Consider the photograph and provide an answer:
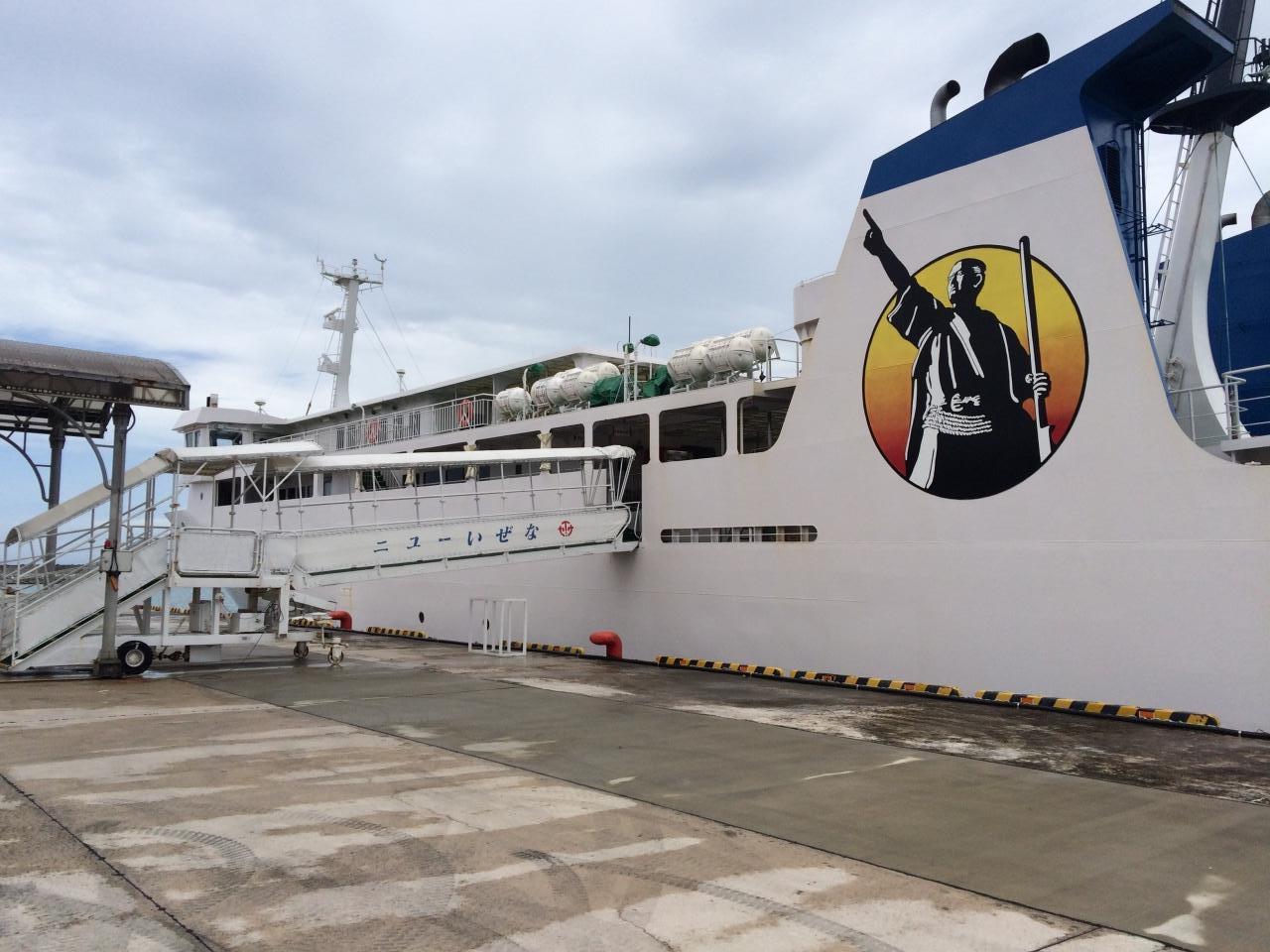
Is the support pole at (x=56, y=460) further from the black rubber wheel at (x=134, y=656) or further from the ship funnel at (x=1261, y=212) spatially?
the ship funnel at (x=1261, y=212)

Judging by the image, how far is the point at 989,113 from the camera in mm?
11031

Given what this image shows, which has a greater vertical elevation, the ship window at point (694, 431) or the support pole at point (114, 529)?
the ship window at point (694, 431)

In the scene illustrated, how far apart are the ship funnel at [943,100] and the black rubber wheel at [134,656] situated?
12.7 m

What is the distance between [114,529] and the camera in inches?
495

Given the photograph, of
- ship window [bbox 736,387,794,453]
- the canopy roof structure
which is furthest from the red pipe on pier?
the canopy roof structure

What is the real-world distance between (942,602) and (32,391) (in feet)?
39.1

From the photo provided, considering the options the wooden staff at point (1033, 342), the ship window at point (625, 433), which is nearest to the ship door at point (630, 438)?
the ship window at point (625, 433)

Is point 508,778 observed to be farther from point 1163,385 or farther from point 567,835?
point 1163,385

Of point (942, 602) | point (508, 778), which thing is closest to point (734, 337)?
point (942, 602)

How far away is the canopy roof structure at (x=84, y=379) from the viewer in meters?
12.1

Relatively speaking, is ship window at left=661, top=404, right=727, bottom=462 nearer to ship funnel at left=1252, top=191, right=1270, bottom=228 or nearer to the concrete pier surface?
the concrete pier surface

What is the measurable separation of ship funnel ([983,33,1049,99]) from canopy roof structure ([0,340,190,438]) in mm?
11181

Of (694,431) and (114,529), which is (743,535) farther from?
(114,529)

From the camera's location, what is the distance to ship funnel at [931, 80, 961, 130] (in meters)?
11.9
